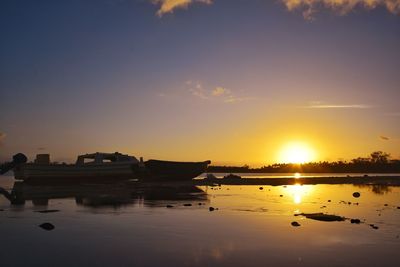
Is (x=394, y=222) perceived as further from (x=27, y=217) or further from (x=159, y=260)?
(x=27, y=217)

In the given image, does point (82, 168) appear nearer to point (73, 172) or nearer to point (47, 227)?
point (73, 172)

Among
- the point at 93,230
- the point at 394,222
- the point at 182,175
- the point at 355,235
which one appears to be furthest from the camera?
the point at 182,175

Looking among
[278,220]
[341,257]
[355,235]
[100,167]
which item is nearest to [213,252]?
[341,257]

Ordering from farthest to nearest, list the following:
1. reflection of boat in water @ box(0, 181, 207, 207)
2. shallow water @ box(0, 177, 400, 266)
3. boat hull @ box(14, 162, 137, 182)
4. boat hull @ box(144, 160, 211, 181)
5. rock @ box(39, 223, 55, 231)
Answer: boat hull @ box(144, 160, 211, 181), boat hull @ box(14, 162, 137, 182), reflection of boat in water @ box(0, 181, 207, 207), rock @ box(39, 223, 55, 231), shallow water @ box(0, 177, 400, 266)

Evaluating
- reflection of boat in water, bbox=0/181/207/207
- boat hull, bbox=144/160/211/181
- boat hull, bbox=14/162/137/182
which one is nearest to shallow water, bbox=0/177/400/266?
reflection of boat in water, bbox=0/181/207/207

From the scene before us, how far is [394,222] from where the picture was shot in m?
20.9

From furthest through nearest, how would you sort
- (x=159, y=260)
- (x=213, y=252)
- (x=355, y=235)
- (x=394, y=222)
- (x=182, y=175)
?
(x=182, y=175) < (x=394, y=222) < (x=355, y=235) < (x=213, y=252) < (x=159, y=260)

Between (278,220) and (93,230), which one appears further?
(278,220)

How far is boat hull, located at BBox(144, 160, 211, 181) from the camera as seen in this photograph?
7025cm

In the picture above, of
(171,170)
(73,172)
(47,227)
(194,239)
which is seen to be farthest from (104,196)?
(171,170)

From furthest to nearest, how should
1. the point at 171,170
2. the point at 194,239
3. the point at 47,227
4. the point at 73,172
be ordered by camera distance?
the point at 171,170
the point at 73,172
the point at 47,227
the point at 194,239

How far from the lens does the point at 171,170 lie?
2820 inches

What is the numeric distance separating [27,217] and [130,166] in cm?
3901

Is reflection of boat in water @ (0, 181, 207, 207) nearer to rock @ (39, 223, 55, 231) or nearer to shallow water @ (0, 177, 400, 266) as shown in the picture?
shallow water @ (0, 177, 400, 266)
